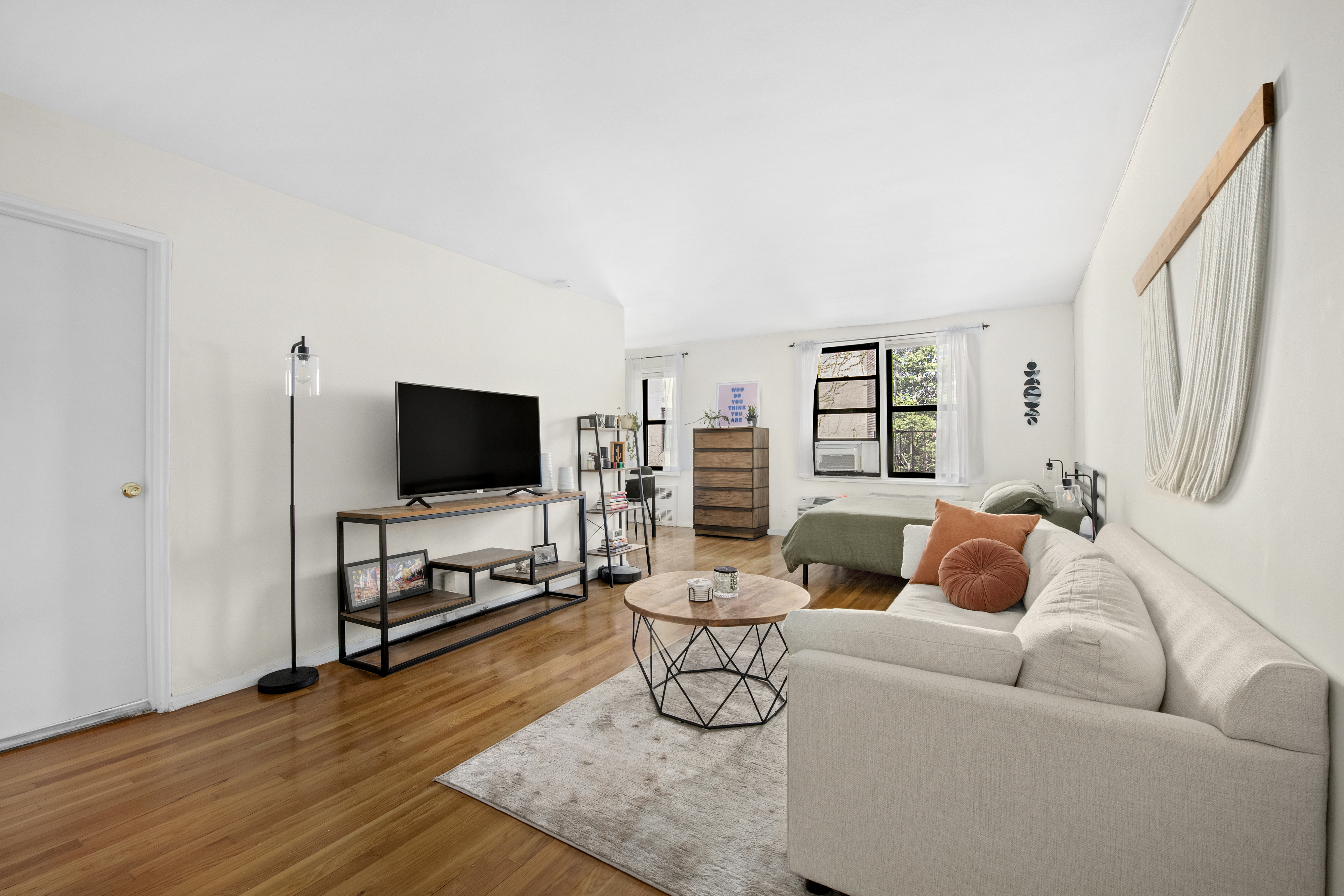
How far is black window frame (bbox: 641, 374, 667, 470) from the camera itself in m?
8.16

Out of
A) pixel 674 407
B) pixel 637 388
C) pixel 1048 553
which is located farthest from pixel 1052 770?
pixel 637 388

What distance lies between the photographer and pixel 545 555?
4340mm

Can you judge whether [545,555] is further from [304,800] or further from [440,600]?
[304,800]

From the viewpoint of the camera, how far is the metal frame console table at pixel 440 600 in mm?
3096

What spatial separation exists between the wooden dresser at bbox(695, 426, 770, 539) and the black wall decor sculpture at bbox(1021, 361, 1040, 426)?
273cm

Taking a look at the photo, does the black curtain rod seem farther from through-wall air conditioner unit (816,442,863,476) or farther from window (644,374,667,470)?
window (644,374,667,470)

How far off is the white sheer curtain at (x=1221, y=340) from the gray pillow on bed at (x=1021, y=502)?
1944 mm

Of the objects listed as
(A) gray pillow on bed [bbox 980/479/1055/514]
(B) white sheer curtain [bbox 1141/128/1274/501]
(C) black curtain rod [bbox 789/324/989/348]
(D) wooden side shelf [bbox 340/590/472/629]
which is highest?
(C) black curtain rod [bbox 789/324/989/348]

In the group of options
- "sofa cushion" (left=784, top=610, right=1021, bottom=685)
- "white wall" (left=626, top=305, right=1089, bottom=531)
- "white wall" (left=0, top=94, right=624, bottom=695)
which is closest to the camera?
"sofa cushion" (left=784, top=610, right=1021, bottom=685)

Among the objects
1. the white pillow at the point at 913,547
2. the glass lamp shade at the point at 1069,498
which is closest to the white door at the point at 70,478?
the white pillow at the point at 913,547

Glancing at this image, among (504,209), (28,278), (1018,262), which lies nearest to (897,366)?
(1018,262)

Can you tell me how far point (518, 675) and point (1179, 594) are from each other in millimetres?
2639

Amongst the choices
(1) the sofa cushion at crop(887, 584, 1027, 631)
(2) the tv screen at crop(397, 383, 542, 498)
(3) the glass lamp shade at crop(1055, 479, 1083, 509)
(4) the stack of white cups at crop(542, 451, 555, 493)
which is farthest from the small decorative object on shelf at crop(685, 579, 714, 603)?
(3) the glass lamp shade at crop(1055, 479, 1083, 509)

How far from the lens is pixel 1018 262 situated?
4371 millimetres
